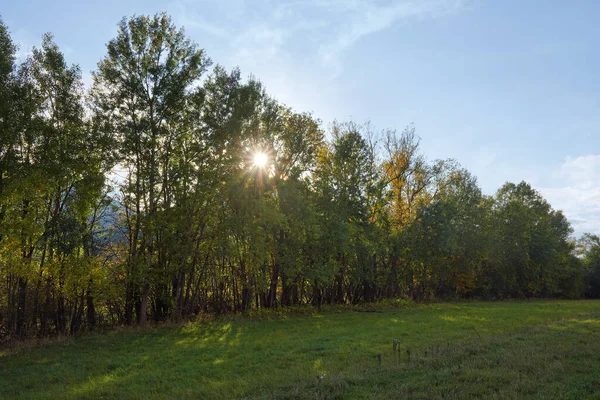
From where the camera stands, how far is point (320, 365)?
36.9ft

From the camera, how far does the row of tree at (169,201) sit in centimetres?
1847

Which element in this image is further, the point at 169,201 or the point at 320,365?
the point at 169,201

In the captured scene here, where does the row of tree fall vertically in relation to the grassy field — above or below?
above

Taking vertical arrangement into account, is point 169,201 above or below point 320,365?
above

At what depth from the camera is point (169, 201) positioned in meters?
23.7

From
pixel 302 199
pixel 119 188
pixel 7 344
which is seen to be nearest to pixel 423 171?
pixel 302 199

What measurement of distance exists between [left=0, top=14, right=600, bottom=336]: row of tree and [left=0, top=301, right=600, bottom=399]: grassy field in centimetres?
457

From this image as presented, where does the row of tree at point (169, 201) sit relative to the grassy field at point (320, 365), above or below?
above

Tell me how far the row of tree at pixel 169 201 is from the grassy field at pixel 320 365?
4.57m

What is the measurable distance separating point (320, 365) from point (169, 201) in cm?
1614

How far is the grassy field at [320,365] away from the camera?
27.0 feet

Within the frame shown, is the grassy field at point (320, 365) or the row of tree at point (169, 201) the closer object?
the grassy field at point (320, 365)

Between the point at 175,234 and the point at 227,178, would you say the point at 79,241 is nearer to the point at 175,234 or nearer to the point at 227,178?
the point at 175,234

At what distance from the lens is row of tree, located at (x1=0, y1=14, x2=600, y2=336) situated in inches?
727
